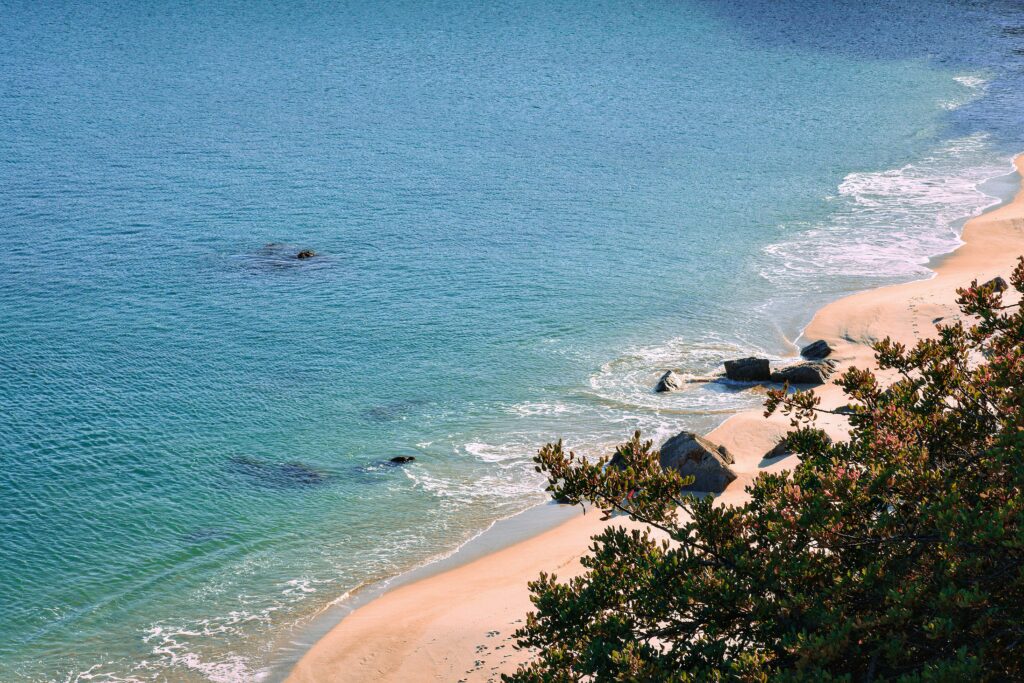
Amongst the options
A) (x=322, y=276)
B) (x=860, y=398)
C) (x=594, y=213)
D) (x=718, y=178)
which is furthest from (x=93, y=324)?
(x=718, y=178)

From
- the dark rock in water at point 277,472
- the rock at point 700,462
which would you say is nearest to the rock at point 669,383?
the rock at point 700,462

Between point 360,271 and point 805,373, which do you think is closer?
point 805,373

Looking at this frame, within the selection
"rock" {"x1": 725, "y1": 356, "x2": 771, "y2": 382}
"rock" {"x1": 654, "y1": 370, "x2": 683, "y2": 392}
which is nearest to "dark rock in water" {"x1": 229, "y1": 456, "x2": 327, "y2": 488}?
"rock" {"x1": 654, "y1": 370, "x2": 683, "y2": 392}

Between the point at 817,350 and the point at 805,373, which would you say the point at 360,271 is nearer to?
the point at 817,350

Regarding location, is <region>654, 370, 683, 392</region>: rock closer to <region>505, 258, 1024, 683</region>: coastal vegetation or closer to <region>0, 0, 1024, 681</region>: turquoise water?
<region>0, 0, 1024, 681</region>: turquoise water

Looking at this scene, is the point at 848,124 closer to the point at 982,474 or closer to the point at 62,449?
the point at 62,449

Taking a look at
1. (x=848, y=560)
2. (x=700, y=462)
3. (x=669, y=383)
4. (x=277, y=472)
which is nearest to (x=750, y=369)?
(x=669, y=383)
